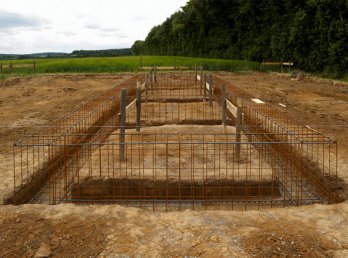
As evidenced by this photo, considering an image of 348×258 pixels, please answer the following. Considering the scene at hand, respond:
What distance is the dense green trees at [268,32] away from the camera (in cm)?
2441

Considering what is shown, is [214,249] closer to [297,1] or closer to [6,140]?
[6,140]

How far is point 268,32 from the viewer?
1391 inches

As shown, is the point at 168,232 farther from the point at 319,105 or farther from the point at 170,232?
the point at 319,105

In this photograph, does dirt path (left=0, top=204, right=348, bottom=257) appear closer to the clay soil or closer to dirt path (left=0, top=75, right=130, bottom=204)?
the clay soil

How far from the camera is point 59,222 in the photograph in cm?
503

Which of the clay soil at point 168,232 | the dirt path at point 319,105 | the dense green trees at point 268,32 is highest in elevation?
the dense green trees at point 268,32

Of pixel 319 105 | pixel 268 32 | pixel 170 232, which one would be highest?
pixel 268 32

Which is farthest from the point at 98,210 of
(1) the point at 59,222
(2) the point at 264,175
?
(2) the point at 264,175

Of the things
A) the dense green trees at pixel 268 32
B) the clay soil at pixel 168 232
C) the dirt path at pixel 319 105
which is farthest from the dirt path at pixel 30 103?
the dense green trees at pixel 268 32

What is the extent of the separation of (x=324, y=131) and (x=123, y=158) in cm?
531

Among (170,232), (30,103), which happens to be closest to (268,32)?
Answer: (30,103)

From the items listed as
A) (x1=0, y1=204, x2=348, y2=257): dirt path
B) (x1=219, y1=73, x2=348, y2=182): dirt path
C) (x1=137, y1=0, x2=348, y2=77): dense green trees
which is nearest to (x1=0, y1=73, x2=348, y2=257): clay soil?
(x1=0, y1=204, x2=348, y2=257): dirt path

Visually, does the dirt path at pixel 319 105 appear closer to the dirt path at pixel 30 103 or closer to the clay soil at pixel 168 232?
the clay soil at pixel 168 232

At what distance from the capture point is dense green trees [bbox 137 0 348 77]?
24413 millimetres
